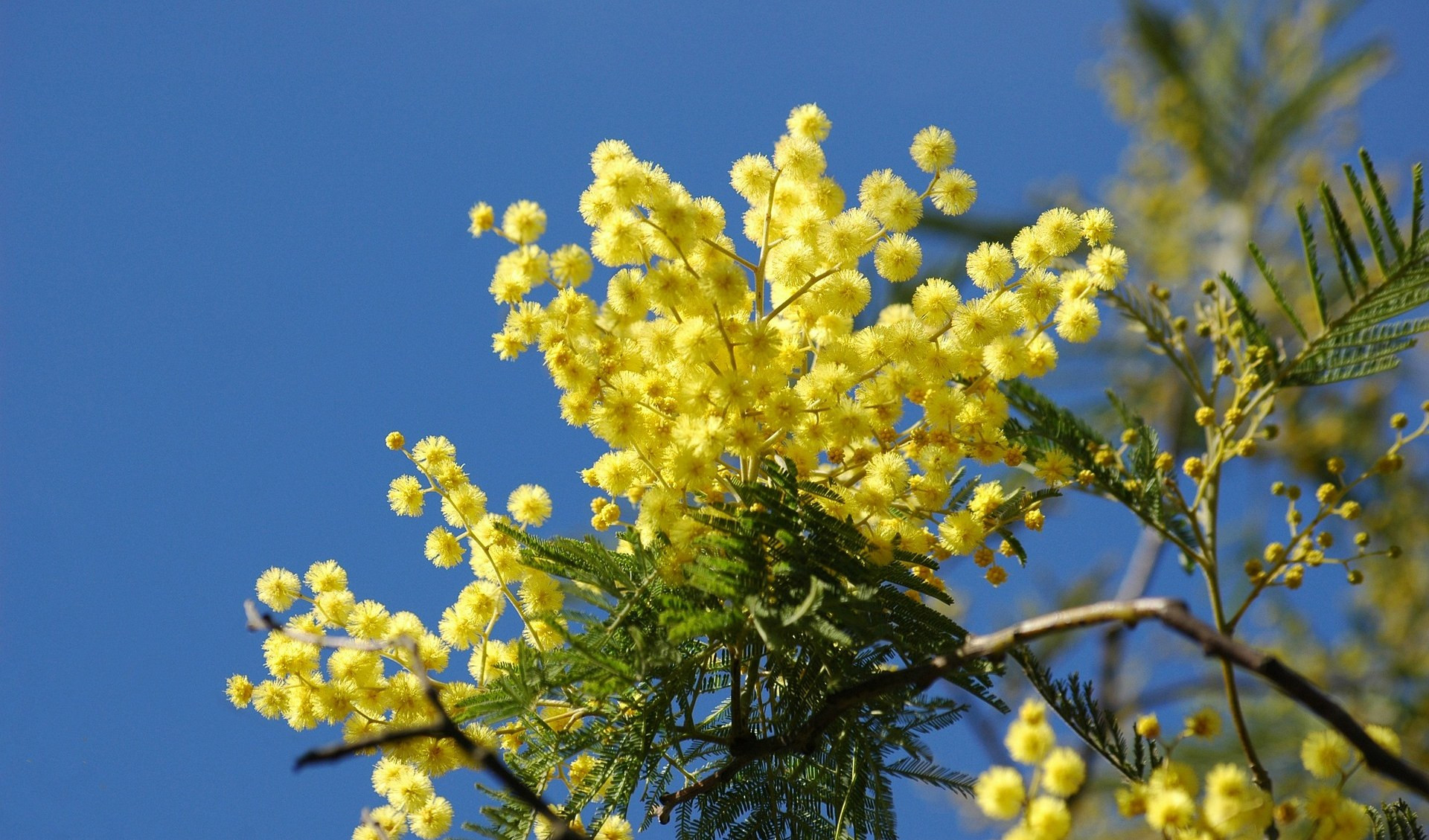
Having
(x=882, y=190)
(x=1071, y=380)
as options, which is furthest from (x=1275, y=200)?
(x=882, y=190)

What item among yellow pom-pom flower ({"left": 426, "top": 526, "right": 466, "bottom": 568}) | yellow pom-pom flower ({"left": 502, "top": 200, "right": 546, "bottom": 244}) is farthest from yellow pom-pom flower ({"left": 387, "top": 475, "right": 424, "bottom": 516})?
yellow pom-pom flower ({"left": 502, "top": 200, "right": 546, "bottom": 244})

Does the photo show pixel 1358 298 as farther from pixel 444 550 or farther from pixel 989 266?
pixel 444 550

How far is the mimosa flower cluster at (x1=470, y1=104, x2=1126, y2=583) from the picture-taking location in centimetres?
248

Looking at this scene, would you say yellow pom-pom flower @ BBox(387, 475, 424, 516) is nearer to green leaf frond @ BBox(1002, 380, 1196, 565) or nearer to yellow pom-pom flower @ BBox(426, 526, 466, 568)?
yellow pom-pom flower @ BBox(426, 526, 466, 568)

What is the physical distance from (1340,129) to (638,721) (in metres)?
8.36

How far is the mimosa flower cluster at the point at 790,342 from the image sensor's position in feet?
8.13

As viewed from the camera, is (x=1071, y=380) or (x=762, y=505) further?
(x=1071, y=380)

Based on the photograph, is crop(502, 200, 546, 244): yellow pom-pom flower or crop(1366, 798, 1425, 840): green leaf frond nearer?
crop(1366, 798, 1425, 840): green leaf frond

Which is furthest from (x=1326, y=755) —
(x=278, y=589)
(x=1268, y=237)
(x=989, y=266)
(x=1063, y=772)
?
(x=1268, y=237)

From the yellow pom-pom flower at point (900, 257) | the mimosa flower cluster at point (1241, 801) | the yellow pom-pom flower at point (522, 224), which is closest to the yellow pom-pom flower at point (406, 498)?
the yellow pom-pom flower at point (522, 224)

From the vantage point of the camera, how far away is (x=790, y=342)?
2.73m

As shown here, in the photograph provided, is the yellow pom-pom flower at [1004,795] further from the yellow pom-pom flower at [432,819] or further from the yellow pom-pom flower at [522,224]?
the yellow pom-pom flower at [522,224]

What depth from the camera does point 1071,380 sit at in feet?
24.9

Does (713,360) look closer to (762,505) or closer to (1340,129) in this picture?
(762,505)
